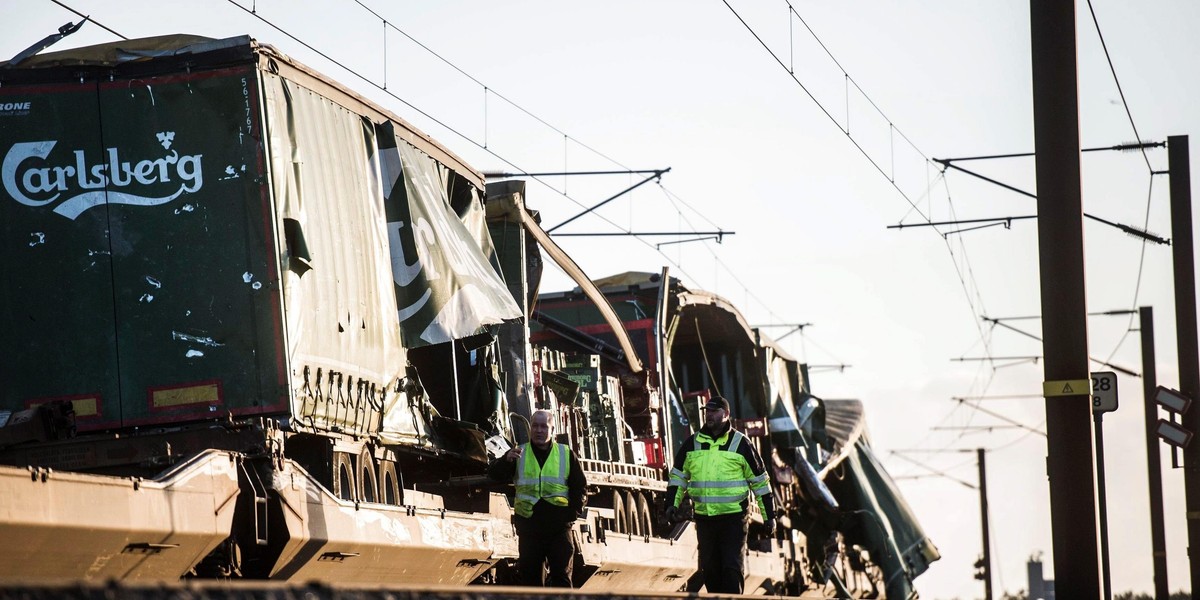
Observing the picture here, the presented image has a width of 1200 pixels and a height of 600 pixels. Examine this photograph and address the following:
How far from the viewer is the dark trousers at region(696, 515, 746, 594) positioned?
12.3 metres

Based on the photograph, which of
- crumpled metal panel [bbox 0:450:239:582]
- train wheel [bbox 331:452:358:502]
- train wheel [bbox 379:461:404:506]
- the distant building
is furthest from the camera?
the distant building

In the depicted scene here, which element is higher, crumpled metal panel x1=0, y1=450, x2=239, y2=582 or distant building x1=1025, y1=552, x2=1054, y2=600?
crumpled metal panel x1=0, y1=450, x2=239, y2=582

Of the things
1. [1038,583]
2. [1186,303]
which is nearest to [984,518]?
[1038,583]

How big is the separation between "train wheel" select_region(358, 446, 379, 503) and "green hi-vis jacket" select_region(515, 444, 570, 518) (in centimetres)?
147

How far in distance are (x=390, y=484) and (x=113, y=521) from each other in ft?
16.3

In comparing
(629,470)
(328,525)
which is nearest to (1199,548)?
(629,470)

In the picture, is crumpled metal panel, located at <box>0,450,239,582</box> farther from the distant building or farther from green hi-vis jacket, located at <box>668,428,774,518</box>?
the distant building

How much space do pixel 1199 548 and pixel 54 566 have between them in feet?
65.5

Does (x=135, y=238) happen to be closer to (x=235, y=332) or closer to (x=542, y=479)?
(x=235, y=332)

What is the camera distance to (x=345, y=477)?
491 inches

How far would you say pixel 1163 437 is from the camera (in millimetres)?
23812

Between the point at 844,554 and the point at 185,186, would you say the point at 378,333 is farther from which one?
the point at 844,554

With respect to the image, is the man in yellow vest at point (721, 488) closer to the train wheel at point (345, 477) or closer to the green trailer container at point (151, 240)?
the train wheel at point (345, 477)

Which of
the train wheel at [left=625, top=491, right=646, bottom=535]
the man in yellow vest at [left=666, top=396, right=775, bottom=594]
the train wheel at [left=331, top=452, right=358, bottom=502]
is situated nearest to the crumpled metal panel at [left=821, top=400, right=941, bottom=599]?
the train wheel at [left=625, top=491, right=646, bottom=535]
